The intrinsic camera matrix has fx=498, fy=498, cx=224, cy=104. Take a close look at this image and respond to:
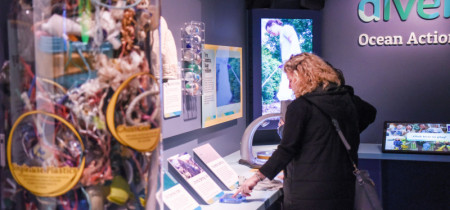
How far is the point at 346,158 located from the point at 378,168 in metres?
1.80

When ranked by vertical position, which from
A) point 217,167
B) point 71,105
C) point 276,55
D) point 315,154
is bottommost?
point 217,167

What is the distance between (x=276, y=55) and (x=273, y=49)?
6 centimetres

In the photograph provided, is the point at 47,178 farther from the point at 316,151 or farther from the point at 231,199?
the point at 316,151

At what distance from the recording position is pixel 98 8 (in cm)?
94

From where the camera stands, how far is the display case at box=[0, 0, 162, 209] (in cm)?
92

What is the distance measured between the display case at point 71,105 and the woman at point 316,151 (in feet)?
5.79

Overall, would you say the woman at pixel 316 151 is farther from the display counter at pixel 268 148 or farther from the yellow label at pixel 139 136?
the yellow label at pixel 139 136

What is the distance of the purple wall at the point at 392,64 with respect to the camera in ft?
15.5

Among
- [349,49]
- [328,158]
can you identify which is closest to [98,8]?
[328,158]

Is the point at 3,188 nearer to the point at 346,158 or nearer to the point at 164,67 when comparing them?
the point at 164,67

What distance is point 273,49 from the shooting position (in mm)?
4645

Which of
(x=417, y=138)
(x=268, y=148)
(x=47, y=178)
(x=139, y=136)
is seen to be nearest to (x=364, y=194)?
(x=268, y=148)

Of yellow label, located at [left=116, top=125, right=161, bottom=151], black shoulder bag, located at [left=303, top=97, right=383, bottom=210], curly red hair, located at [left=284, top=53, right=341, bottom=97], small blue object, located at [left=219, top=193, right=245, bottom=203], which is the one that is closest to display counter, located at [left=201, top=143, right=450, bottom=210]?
small blue object, located at [left=219, top=193, right=245, bottom=203]

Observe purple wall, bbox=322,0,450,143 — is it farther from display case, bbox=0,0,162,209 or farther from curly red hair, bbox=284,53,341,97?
display case, bbox=0,0,162,209
